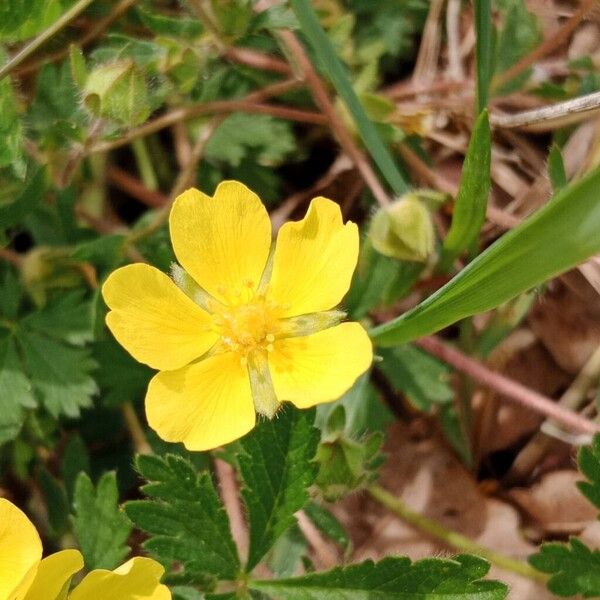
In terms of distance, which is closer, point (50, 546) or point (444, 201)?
point (444, 201)

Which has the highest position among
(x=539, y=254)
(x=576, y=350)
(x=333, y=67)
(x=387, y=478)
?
(x=333, y=67)

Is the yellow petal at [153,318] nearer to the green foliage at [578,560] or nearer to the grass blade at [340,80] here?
the grass blade at [340,80]

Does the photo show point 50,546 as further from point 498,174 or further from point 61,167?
point 498,174

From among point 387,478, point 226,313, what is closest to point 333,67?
point 226,313

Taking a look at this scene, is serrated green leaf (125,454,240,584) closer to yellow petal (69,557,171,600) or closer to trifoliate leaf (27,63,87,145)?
yellow petal (69,557,171,600)

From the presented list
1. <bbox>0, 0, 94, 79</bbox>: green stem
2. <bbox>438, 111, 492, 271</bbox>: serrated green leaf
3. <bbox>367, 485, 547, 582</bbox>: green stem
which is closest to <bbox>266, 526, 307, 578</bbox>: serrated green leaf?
<bbox>367, 485, 547, 582</bbox>: green stem

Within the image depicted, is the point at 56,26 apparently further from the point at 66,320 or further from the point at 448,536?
the point at 448,536
